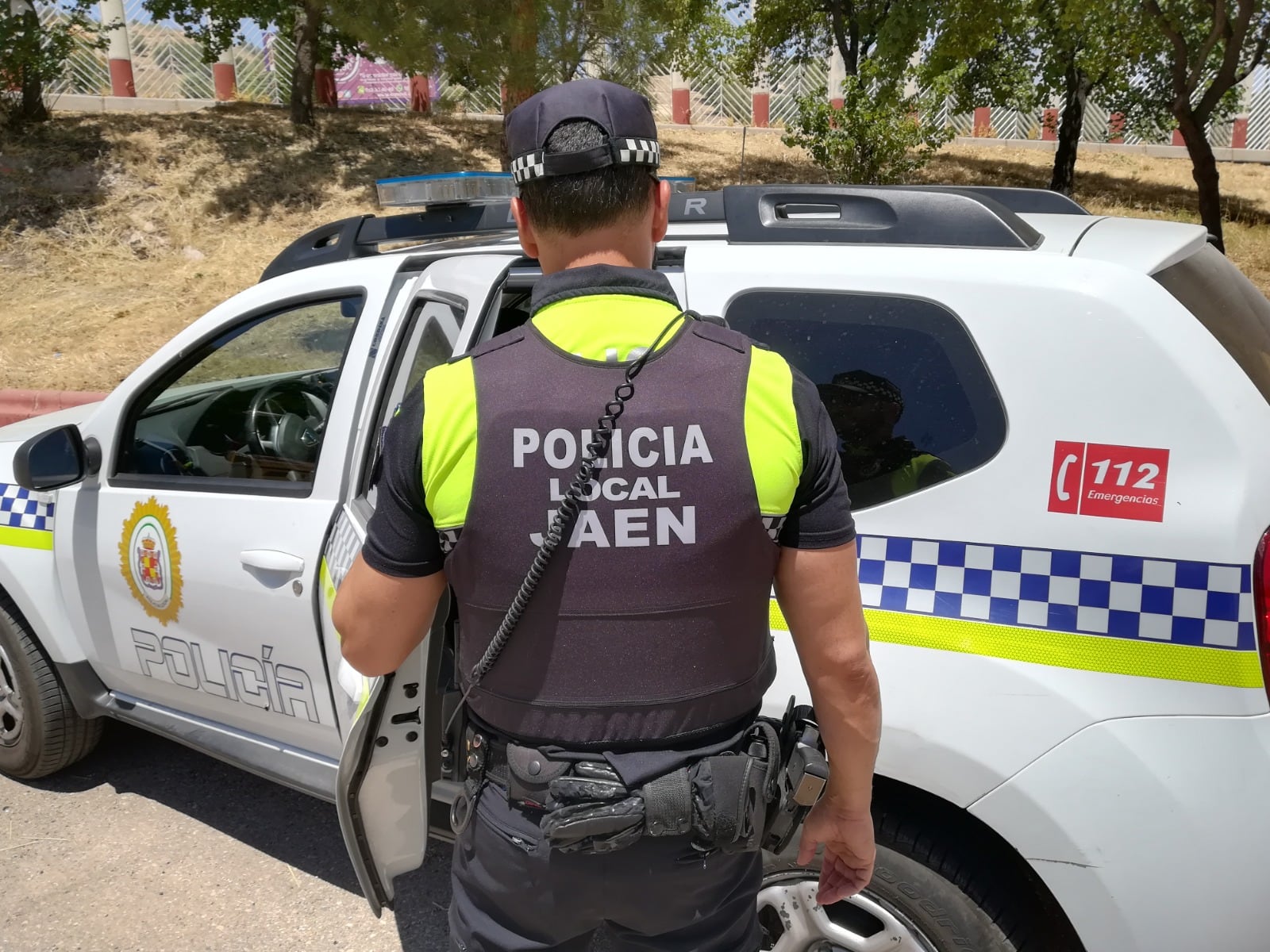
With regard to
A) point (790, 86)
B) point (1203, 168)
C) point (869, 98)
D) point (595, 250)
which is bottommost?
point (595, 250)

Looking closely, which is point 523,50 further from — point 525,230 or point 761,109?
point 761,109

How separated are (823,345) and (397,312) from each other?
104 cm

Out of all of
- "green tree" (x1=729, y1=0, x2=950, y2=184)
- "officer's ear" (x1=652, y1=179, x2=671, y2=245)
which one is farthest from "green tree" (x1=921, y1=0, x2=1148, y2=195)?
"officer's ear" (x1=652, y1=179, x2=671, y2=245)

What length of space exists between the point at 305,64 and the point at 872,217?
13590mm

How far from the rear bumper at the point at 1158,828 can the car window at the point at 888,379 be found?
0.54m

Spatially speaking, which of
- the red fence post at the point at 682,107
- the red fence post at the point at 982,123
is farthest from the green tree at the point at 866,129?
the red fence post at the point at 982,123

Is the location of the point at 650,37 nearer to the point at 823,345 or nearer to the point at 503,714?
the point at 823,345

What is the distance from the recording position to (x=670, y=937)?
1.47 meters

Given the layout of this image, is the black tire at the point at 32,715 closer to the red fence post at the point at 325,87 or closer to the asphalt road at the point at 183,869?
the asphalt road at the point at 183,869

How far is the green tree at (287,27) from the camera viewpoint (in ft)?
41.6

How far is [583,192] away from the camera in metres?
1.35

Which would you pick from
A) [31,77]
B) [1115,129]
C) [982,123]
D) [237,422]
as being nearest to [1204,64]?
[982,123]

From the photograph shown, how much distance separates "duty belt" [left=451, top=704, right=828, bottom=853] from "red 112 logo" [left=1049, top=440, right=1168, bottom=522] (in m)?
0.70

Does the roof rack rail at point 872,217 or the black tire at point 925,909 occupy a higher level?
the roof rack rail at point 872,217
